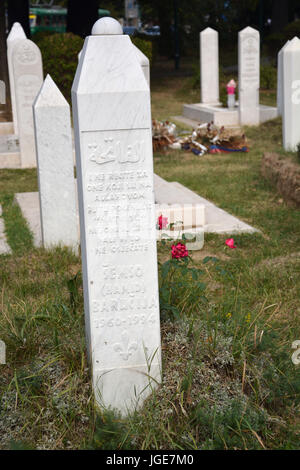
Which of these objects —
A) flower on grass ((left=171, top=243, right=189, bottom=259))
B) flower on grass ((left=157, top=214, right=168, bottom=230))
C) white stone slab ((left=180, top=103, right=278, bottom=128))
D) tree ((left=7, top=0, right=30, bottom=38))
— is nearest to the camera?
flower on grass ((left=171, top=243, right=189, bottom=259))

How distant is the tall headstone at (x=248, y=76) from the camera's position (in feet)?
45.6

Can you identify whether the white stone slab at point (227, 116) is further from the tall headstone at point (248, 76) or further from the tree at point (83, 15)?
the tree at point (83, 15)

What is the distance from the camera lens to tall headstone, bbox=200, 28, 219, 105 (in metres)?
16.3

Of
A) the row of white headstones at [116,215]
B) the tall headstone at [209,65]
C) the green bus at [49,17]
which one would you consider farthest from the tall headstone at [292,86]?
the green bus at [49,17]

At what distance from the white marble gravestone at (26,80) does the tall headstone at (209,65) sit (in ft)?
23.0

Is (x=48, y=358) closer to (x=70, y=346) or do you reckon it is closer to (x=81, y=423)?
(x=70, y=346)

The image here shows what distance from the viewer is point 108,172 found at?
2.62 m

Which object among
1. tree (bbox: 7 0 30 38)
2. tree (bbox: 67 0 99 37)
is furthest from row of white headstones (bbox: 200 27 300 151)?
tree (bbox: 7 0 30 38)

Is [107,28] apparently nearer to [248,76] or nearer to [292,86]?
[292,86]

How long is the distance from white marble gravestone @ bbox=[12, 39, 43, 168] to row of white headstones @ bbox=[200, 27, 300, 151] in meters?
4.06

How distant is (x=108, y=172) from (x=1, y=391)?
114cm

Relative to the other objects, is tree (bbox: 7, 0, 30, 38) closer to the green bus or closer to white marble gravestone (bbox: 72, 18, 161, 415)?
white marble gravestone (bbox: 72, 18, 161, 415)

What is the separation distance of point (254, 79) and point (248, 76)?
0.50 ft
